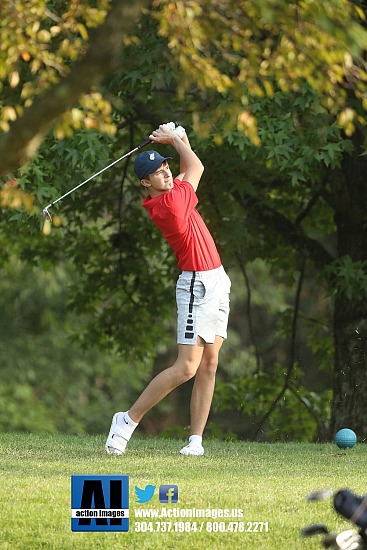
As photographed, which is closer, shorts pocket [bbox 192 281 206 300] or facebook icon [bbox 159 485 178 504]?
facebook icon [bbox 159 485 178 504]

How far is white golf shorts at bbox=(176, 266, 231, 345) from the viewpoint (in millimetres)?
7684

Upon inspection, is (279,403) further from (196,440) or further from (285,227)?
(196,440)

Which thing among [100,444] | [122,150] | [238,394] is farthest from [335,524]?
[238,394]

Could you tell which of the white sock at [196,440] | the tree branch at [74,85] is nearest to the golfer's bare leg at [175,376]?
the white sock at [196,440]

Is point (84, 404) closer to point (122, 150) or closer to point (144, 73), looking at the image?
Answer: point (122, 150)

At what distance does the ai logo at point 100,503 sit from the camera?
221 inches

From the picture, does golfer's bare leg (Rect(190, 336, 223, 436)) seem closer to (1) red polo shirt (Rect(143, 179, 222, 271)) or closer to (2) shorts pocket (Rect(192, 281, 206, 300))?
(2) shorts pocket (Rect(192, 281, 206, 300))

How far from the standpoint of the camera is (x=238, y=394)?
15.9 meters

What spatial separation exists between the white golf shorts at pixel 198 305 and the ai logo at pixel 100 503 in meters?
1.74

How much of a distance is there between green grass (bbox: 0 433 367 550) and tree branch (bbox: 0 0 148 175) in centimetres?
187

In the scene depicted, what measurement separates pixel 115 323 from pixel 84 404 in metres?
14.0

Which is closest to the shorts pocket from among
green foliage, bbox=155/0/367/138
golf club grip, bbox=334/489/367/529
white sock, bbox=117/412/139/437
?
white sock, bbox=117/412/139/437

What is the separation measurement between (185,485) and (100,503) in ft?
2.07

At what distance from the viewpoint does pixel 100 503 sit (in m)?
5.79
